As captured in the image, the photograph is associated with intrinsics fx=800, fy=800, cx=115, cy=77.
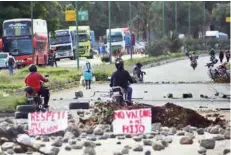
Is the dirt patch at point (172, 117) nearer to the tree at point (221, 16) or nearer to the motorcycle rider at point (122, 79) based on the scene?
the motorcycle rider at point (122, 79)

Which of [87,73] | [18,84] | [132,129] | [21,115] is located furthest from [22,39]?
[132,129]

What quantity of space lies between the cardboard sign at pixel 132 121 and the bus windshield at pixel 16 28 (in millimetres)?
45965

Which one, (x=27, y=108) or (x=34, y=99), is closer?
(x=27, y=108)

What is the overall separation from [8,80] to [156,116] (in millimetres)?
20745

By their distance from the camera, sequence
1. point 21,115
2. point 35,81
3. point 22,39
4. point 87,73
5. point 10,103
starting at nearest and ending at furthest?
point 21,115 → point 35,81 → point 10,103 → point 87,73 → point 22,39

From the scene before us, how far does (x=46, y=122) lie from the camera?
15.1 m

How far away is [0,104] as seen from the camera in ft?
77.5

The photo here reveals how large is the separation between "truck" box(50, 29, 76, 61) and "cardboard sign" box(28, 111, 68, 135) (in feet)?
202

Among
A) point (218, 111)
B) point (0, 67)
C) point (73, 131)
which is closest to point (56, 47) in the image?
point (0, 67)

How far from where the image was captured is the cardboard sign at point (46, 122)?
1503 centimetres

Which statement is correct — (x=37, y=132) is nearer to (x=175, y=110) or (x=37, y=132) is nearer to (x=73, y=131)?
(x=73, y=131)

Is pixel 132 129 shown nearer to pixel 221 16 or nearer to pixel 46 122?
pixel 46 122

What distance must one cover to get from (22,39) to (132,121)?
4728 centimetres

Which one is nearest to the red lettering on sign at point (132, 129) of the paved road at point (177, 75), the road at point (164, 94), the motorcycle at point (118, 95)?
the motorcycle at point (118, 95)
